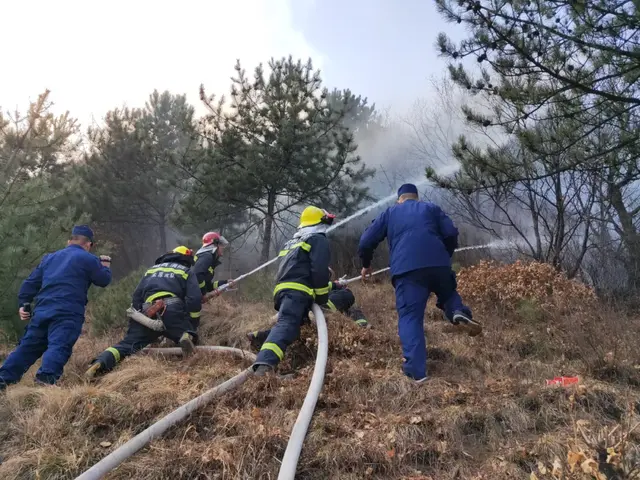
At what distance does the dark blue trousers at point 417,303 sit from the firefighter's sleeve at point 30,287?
3436 millimetres

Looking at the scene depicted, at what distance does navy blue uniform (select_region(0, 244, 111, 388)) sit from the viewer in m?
4.06

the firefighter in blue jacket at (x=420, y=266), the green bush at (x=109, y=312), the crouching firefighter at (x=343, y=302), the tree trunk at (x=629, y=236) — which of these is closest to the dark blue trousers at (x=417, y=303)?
the firefighter in blue jacket at (x=420, y=266)

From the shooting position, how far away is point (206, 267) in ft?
22.2

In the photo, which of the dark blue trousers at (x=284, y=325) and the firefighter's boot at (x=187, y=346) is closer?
the dark blue trousers at (x=284, y=325)

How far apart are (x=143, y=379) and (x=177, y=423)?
3.57 feet

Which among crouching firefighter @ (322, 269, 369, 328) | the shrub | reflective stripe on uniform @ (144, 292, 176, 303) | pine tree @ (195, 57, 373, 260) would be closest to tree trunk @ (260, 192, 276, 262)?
pine tree @ (195, 57, 373, 260)

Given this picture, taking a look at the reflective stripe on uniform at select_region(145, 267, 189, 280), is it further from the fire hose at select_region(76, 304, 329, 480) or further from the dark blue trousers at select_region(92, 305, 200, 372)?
the fire hose at select_region(76, 304, 329, 480)

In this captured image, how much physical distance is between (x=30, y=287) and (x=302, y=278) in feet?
8.65

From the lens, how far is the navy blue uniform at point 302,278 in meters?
4.27

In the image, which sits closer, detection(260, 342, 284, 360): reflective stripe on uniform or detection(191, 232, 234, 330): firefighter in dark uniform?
detection(260, 342, 284, 360): reflective stripe on uniform

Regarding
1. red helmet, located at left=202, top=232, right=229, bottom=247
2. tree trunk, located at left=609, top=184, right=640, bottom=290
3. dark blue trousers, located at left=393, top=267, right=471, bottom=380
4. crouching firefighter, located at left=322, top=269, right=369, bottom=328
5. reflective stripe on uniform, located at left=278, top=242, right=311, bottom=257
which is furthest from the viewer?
tree trunk, located at left=609, top=184, right=640, bottom=290

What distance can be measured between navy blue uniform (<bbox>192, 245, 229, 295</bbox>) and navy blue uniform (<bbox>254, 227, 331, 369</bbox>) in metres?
2.44

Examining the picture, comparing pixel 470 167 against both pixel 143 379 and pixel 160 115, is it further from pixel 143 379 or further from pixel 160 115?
pixel 160 115

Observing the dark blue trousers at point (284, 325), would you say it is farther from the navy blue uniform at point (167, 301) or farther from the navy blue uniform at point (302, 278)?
the navy blue uniform at point (167, 301)
